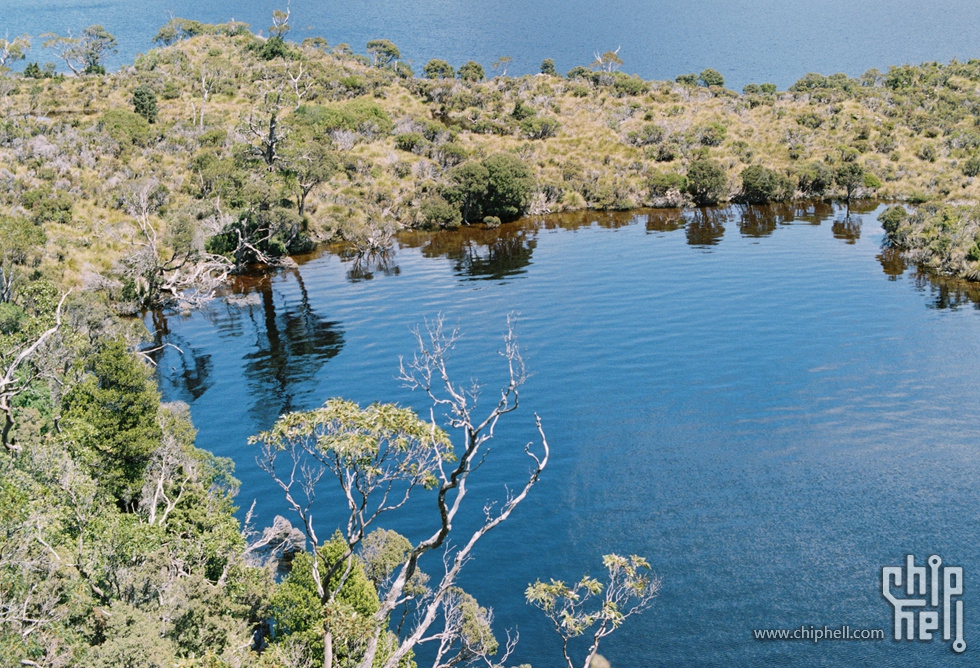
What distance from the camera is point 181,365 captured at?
56531 mm

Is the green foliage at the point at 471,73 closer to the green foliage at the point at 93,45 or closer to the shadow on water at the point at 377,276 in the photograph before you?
the shadow on water at the point at 377,276

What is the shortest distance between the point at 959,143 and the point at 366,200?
78144 millimetres

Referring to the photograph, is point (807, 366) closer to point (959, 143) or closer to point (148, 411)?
point (148, 411)

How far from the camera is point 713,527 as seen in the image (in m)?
36.7

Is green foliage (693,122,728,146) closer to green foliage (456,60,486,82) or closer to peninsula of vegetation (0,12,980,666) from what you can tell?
peninsula of vegetation (0,12,980,666)

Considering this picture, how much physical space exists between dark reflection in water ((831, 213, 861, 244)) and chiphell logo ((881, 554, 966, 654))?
54.9 meters

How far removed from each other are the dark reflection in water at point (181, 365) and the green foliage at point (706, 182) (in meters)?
63.0

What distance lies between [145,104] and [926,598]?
10423 centimetres

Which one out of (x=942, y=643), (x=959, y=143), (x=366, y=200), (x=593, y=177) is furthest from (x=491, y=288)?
(x=959, y=143)

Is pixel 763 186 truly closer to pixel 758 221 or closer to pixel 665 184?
pixel 758 221

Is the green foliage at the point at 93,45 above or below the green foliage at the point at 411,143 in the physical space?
above

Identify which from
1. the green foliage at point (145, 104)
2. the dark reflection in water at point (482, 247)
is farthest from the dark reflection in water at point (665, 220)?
the green foliage at point (145, 104)

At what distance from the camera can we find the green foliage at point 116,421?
3378 cm

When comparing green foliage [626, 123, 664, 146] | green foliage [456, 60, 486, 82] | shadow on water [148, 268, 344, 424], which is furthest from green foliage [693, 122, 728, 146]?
shadow on water [148, 268, 344, 424]
